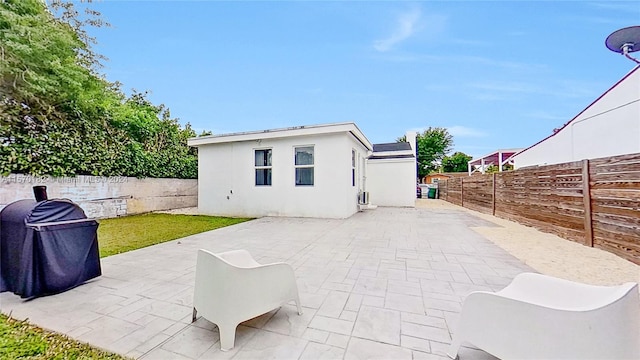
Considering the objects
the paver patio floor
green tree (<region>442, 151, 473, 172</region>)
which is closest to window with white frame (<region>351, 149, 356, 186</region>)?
the paver patio floor

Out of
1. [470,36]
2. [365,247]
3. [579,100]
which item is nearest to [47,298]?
[365,247]

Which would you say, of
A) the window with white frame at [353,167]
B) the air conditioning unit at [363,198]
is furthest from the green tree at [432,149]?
the window with white frame at [353,167]

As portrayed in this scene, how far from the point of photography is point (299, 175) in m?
9.48

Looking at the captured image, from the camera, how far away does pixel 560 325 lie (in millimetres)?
1441

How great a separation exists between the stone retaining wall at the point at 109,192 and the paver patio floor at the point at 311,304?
5173mm

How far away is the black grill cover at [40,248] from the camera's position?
2.83 metres

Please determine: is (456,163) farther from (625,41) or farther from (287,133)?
(625,41)

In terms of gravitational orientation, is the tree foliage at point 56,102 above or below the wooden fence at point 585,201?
above

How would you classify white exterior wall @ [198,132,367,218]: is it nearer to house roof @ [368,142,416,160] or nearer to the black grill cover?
house roof @ [368,142,416,160]

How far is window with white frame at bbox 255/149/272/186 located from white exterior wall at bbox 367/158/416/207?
6.52 meters

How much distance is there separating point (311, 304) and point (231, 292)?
1.04 metres

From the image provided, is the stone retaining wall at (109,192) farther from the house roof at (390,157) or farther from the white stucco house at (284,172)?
the house roof at (390,157)

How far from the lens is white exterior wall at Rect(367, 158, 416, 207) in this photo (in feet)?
45.2

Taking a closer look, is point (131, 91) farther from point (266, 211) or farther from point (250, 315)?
point (250, 315)
